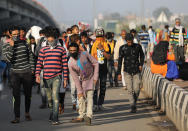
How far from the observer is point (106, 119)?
1031cm

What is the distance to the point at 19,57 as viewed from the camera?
390 inches

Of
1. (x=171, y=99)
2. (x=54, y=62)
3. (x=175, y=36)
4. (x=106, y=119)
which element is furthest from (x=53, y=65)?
(x=175, y=36)

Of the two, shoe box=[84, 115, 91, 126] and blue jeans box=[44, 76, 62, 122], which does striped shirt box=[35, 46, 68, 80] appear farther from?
shoe box=[84, 115, 91, 126]

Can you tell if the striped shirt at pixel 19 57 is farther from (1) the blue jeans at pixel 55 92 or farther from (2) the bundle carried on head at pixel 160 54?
(2) the bundle carried on head at pixel 160 54

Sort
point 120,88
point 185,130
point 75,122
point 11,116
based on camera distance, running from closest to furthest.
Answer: point 185,130 < point 75,122 < point 11,116 < point 120,88

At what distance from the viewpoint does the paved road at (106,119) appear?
916 cm

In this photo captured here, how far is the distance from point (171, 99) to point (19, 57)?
2997 millimetres

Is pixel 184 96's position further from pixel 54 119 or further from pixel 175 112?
pixel 54 119

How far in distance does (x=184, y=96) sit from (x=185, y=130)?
69cm

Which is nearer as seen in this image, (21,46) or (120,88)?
(21,46)

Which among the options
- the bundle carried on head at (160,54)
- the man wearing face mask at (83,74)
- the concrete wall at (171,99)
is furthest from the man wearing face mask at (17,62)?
the bundle carried on head at (160,54)

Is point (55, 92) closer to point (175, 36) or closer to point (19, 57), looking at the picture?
point (19, 57)

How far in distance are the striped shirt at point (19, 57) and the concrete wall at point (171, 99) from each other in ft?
8.99

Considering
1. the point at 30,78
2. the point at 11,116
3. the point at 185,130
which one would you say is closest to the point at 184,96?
the point at 185,130
